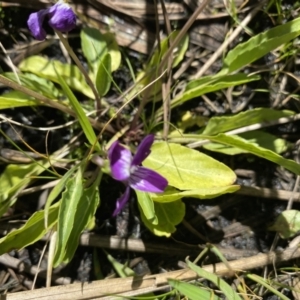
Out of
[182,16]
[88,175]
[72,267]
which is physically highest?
[182,16]

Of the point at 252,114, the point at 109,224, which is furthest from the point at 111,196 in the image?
the point at 252,114

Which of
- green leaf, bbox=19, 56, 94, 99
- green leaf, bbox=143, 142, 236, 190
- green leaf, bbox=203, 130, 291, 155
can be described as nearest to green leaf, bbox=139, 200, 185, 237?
green leaf, bbox=143, 142, 236, 190

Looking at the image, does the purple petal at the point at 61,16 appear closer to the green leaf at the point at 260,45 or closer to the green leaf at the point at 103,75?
the green leaf at the point at 103,75

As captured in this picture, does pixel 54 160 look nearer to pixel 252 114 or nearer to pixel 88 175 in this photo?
pixel 88 175

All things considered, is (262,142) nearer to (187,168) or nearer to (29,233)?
(187,168)

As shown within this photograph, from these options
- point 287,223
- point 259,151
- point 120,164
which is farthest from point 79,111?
point 287,223

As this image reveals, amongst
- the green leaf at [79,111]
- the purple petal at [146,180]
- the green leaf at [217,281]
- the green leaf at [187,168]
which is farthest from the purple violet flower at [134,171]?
the green leaf at [217,281]

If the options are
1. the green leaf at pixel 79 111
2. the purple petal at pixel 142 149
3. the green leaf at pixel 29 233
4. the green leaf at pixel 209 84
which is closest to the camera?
the purple petal at pixel 142 149
